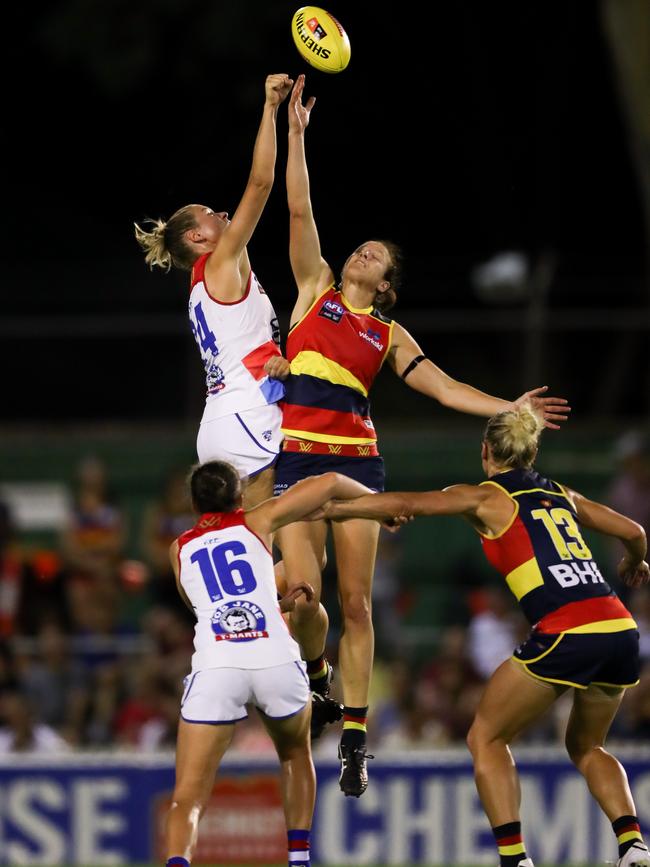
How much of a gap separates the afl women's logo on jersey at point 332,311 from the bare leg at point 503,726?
1915 mm

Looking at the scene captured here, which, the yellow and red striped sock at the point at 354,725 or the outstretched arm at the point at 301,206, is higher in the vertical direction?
the outstretched arm at the point at 301,206

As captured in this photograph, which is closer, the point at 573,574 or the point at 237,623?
the point at 237,623

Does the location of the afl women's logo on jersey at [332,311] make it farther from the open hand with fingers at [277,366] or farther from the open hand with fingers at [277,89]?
the open hand with fingers at [277,89]

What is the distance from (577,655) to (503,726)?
1.67 feet

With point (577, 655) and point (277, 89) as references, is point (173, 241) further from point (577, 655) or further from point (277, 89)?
point (577, 655)

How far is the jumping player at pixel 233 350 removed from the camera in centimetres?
845

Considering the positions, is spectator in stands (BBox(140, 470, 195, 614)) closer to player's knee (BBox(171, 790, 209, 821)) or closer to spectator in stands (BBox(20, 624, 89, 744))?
spectator in stands (BBox(20, 624, 89, 744))

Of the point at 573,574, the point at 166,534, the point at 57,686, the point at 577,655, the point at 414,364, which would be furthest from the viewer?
the point at 166,534

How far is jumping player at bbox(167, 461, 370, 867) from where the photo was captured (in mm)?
7715

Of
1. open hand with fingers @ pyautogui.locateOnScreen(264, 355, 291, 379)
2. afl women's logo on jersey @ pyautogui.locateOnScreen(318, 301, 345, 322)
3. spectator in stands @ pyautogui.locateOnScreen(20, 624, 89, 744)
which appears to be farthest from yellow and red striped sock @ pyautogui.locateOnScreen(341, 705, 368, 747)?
spectator in stands @ pyautogui.locateOnScreen(20, 624, 89, 744)

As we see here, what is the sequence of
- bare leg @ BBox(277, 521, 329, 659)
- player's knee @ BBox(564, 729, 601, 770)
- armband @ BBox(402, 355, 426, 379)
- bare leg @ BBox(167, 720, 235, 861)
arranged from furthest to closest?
1. armband @ BBox(402, 355, 426, 379)
2. bare leg @ BBox(277, 521, 329, 659)
3. player's knee @ BBox(564, 729, 601, 770)
4. bare leg @ BBox(167, 720, 235, 861)

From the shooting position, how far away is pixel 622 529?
8188 mm

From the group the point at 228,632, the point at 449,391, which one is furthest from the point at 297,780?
the point at 449,391

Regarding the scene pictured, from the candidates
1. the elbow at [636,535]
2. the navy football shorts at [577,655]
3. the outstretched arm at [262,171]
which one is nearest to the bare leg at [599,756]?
the navy football shorts at [577,655]
